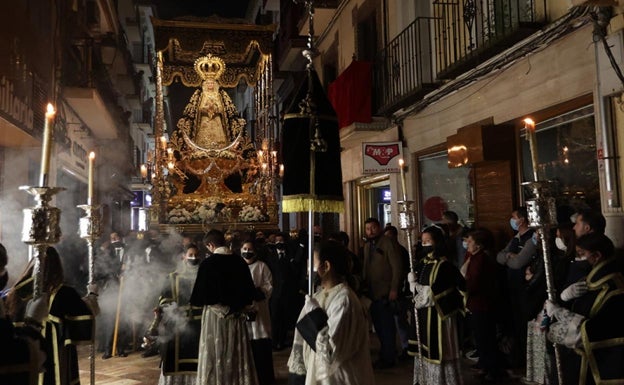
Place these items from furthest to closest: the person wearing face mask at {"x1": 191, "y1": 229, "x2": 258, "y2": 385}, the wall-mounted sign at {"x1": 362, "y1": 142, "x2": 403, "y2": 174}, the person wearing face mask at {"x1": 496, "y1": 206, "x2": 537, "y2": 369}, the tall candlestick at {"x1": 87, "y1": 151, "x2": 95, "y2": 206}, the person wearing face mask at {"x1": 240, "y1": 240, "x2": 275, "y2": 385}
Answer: the wall-mounted sign at {"x1": 362, "y1": 142, "x2": 403, "y2": 174} < the person wearing face mask at {"x1": 240, "y1": 240, "x2": 275, "y2": 385} < the person wearing face mask at {"x1": 496, "y1": 206, "x2": 537, "y2": 369} < the person wearing face mask at {"x1": 191, "y1": 229, "x2": 258, "y2": 385} < the tall candlestick at {"x1": 87, "y1": 151, "x2": 95, "y2": 206}

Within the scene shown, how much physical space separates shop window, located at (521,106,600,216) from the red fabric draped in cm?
469

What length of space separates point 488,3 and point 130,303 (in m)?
7.13

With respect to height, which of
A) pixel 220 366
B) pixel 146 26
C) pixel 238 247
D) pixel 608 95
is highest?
pixel 146 26

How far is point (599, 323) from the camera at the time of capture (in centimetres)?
343

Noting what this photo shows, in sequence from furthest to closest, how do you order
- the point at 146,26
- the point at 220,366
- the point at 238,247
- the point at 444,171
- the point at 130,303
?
the point at 146,26 < the point at 444,171 < the point at 130,303 < the point at 238,247 < the point at 220,366

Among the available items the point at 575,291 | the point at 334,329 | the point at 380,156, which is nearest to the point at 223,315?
the point at 334,329

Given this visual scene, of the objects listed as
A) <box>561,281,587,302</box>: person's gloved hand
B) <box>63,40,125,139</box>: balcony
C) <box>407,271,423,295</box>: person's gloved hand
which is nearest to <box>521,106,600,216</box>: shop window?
<box>407,271,423,295</box>: person's gloved hand

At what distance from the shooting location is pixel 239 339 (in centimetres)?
554

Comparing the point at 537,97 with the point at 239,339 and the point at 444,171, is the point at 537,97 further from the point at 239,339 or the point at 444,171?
the point at 239,339

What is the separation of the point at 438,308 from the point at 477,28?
4926 mm

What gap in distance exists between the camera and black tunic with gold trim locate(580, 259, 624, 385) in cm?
342

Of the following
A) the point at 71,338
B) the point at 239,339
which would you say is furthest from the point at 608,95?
the point at 71,338

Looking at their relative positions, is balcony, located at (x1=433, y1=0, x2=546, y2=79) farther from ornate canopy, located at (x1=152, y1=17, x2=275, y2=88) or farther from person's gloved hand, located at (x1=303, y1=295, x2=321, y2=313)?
person's gloved hand, located at (x1=303, y1=295, x2=321, y2=313)

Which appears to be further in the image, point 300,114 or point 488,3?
point 488,3
